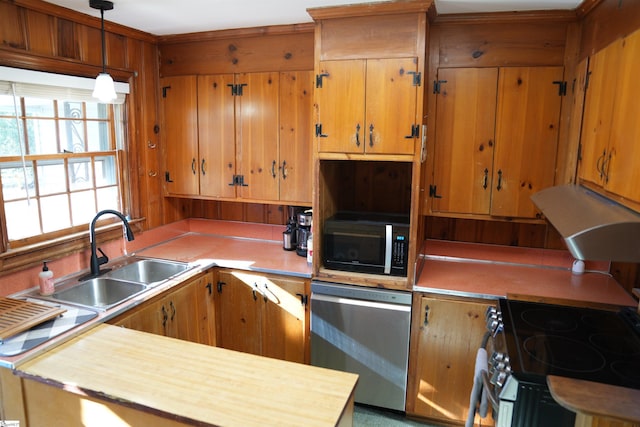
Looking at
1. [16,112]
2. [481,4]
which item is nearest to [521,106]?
[481,4]

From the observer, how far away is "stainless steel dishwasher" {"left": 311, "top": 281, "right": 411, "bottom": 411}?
257 cm

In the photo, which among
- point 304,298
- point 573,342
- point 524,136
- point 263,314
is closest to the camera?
point 573,342

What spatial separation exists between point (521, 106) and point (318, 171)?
4.17 ft

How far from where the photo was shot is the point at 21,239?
2355 millimetres

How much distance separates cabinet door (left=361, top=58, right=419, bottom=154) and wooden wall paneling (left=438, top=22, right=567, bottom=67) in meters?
0.46

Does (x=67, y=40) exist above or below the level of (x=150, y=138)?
above

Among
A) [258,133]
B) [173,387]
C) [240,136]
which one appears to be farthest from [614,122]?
[240,136]

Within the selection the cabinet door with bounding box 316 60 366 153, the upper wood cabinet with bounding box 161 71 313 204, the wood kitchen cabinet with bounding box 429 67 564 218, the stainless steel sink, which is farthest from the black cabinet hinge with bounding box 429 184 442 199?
the stainless steel sink

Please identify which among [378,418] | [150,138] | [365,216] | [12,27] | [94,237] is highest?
[12,27]

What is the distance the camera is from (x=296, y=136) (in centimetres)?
304

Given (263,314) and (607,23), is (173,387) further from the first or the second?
(607,23)

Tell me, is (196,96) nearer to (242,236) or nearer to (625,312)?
(242,236)

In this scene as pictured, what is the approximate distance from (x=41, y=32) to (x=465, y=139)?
8.14 ft

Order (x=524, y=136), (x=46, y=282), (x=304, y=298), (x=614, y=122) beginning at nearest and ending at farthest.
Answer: (x=614, y=122)
(x=46, y=282)
(x=524, y=136)
(x=304, y=298)
